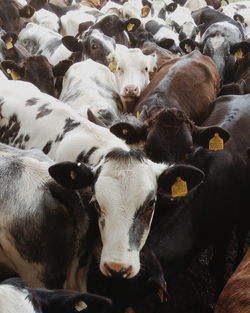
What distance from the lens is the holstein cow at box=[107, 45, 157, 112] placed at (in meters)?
5.09

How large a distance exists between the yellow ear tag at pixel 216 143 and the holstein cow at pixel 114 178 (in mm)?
594

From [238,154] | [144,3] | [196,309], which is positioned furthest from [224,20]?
[196,309]

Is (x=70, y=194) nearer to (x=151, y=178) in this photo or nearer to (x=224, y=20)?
(x=151, y=178)

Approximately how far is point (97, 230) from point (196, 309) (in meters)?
1.42

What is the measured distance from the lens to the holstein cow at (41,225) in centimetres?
272

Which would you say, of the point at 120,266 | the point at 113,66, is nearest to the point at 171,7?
the point at 113,66

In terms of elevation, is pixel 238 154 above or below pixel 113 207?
below

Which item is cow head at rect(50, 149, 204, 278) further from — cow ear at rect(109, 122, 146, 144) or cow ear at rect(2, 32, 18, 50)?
cow ear at rect(2, 32, 18, 50)

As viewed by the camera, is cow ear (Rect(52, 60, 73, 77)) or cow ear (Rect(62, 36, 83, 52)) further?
cow ear (Rect(62, 36, 83, 52))

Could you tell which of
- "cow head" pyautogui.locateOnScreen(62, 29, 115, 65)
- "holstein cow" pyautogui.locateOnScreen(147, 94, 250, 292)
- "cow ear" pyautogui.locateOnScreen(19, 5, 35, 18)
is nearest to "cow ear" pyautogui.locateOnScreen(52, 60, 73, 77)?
"cow head" pyautogui.locateOnScreen(62, 29, 115, 65)

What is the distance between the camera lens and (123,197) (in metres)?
2.72

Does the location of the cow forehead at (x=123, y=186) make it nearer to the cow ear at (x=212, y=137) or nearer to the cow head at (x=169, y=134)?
the cow head at (x=169, y=134)

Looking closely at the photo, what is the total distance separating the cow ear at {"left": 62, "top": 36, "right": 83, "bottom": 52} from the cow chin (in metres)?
4.16

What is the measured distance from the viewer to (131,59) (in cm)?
543
